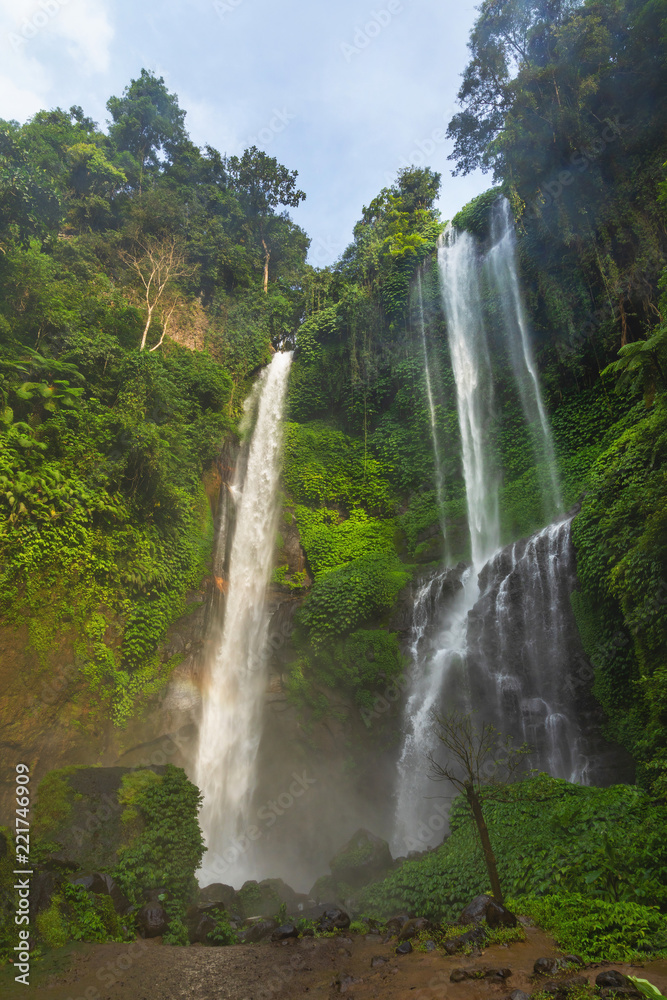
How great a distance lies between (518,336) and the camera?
18594mm

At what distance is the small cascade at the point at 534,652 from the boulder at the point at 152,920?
676cm

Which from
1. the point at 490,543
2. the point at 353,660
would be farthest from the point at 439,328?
the point at 353,660

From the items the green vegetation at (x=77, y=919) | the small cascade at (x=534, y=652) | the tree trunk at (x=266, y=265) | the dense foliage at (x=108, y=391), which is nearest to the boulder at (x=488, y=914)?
the green vegetation at (x=77, y=919)

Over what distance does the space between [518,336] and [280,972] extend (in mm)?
18890

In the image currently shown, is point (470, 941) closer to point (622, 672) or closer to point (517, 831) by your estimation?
point (517, 831)

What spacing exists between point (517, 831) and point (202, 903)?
5.14 meters

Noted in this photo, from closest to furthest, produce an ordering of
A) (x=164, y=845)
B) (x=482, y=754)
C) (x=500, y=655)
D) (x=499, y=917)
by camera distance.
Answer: (x=499, y=917) → (x=164, y=845) → (x=482, y=754) → (x=500, y=655)

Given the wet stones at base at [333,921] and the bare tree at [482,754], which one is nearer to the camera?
the wet stones at base at [333,921]

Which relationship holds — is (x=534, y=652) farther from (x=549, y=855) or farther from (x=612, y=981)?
(x=612, y=981)

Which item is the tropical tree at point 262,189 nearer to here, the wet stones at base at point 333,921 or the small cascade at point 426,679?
the small cascade at point 426,679

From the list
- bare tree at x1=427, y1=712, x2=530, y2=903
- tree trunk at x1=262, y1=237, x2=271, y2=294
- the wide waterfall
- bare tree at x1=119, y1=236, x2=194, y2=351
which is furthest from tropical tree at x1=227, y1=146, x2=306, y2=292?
bare tree at x1=427, y1=712, x2=530, y2=903

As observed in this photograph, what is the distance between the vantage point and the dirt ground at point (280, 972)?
405 centimetres

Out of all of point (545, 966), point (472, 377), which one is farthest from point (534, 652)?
point (472, 377)

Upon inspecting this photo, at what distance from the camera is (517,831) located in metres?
7.26
